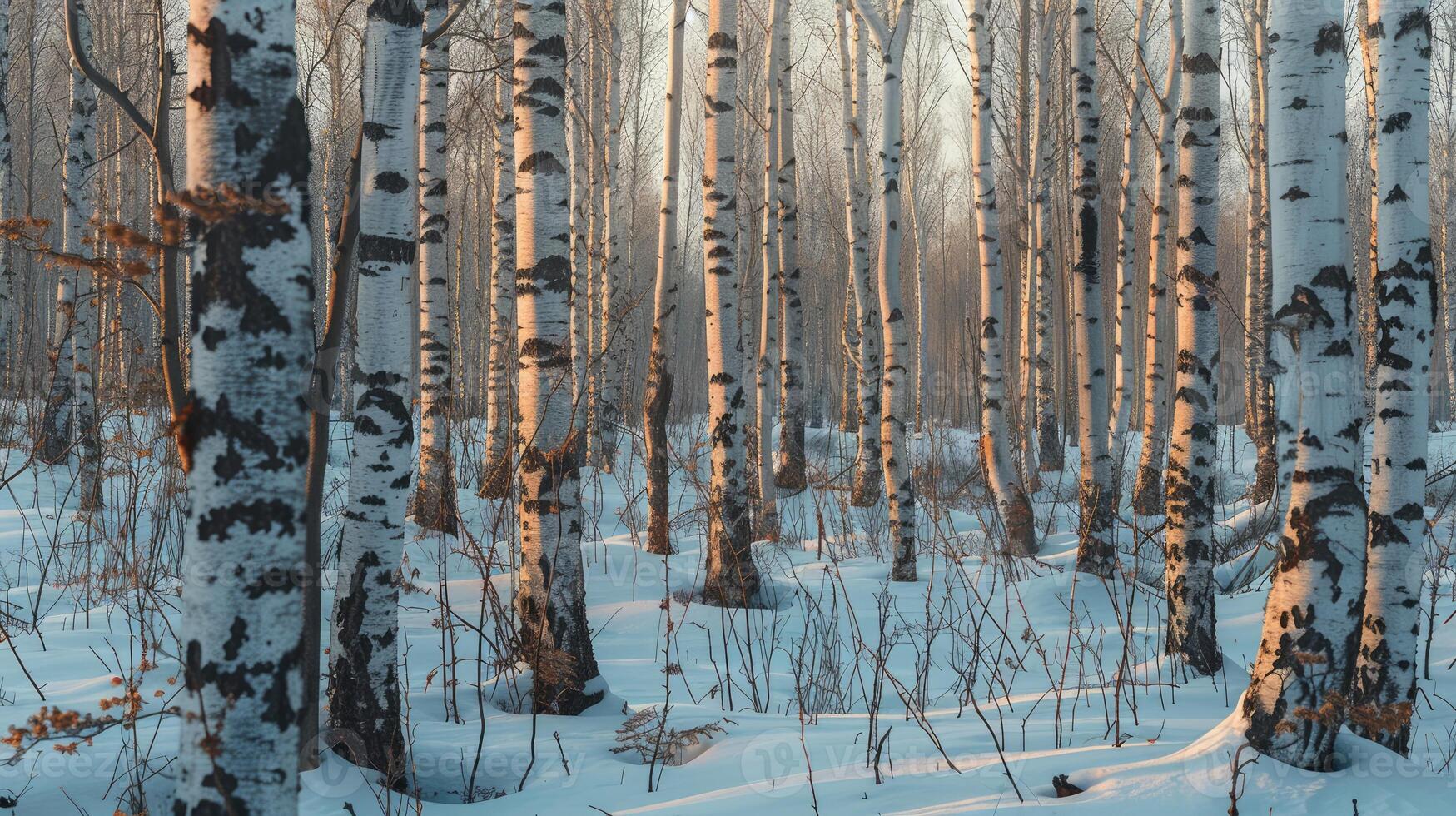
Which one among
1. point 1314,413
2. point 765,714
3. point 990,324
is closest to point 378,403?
point 765,714

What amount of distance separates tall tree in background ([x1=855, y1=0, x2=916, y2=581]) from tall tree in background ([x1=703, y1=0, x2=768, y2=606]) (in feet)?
4.25

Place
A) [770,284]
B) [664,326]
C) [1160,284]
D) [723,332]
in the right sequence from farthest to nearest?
[770,284], [664,326], [723,332], [1160,284]

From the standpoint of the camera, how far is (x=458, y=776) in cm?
311

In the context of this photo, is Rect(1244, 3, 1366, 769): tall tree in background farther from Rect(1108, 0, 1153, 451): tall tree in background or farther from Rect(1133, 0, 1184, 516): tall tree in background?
Rect(1108, 0, 1153, 451): tall tree in background

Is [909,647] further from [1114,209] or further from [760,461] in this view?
[1114,209]

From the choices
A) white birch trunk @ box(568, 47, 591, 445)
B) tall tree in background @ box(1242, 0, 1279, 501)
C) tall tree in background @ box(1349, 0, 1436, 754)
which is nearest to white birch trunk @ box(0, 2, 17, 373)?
white birch trunk @ box(568, 47, 591, 445)

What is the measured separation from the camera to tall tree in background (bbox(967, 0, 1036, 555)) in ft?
24.6

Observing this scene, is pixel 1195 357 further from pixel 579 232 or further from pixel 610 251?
pixel 579 232

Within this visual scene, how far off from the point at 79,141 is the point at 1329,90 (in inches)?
383

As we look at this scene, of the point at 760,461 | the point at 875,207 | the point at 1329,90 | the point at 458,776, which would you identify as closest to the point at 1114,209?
the point at 875,207

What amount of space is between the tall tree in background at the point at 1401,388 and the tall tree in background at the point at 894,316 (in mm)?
3737

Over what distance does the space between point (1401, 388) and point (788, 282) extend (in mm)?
7949

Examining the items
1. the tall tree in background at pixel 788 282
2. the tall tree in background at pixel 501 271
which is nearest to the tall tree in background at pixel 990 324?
the tall tree in background at pixel 788 282

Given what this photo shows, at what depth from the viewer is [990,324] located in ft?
25.4
